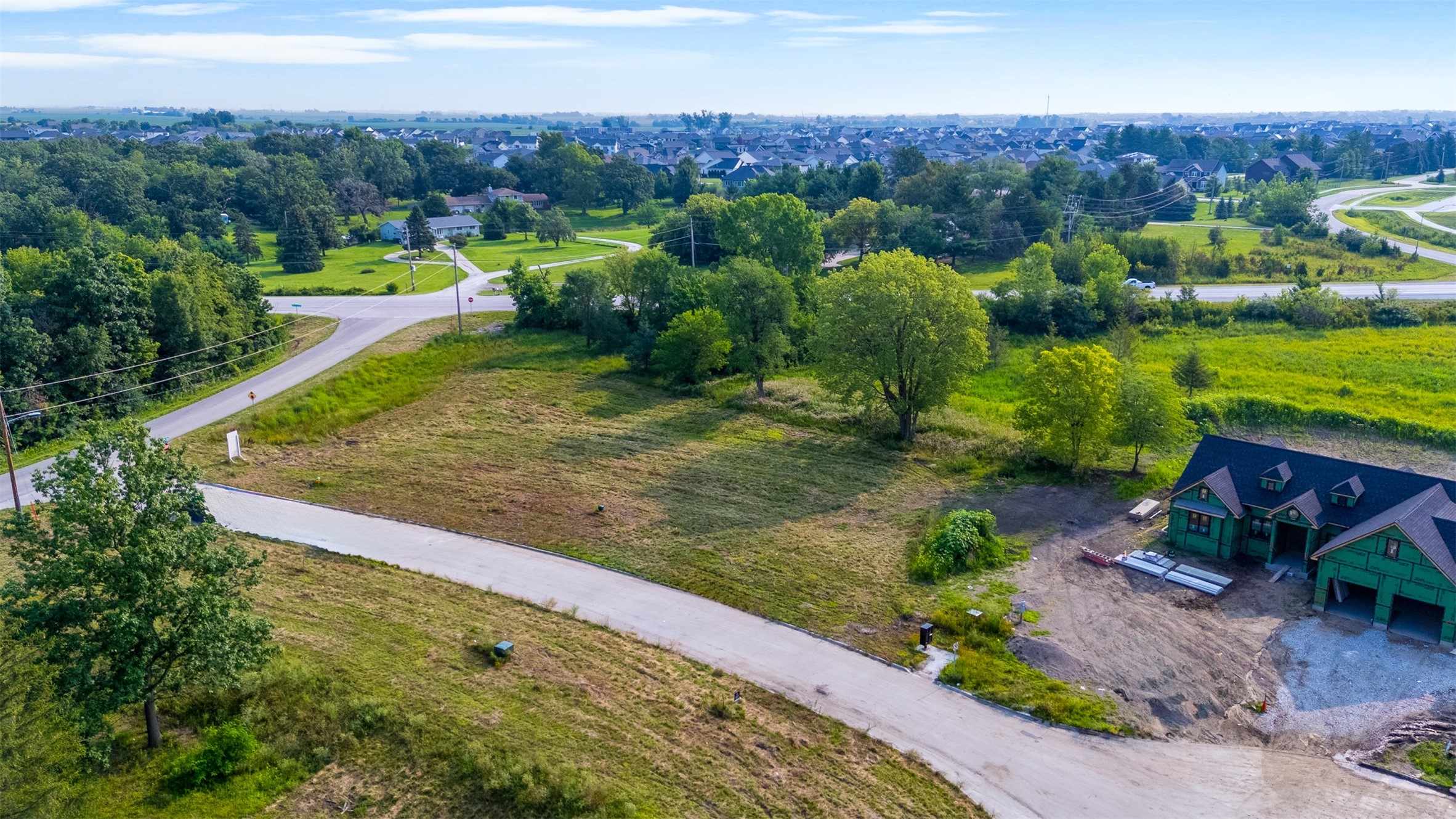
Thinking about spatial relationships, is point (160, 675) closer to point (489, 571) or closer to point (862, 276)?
point (489, 571)

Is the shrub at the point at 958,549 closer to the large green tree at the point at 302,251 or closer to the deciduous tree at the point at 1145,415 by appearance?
the deciduous tree at the point at 1145,415

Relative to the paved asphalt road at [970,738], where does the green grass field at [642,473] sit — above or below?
above

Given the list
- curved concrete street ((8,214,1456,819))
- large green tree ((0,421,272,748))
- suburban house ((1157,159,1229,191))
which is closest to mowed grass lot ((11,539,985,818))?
curved concrete street ((8,214,1456,819))

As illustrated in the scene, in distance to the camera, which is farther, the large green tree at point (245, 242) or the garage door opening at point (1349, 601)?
the large green tree at point (245, 242)

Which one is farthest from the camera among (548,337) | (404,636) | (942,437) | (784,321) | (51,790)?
(548,337)

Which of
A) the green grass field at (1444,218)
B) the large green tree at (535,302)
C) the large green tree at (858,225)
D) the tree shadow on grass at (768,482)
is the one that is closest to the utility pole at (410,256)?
the large green tree at (535,302)

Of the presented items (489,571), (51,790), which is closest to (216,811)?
(51,790)

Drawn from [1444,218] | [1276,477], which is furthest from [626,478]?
[1444,218]
